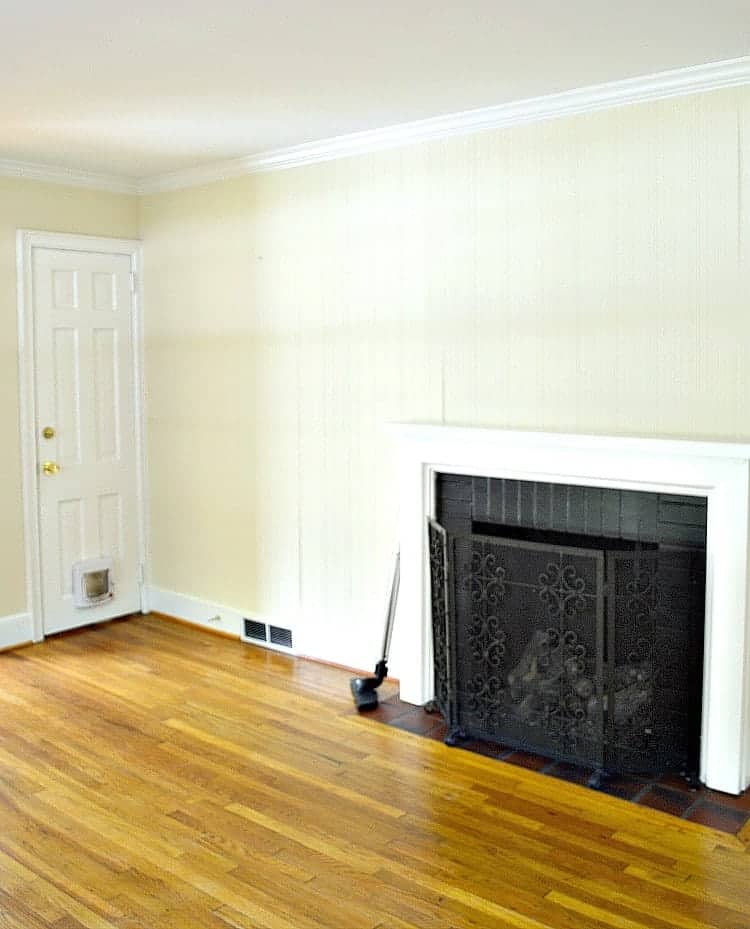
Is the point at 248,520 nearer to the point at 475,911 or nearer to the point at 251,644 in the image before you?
the point at 251,644

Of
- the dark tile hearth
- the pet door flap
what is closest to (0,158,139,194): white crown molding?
the pet door flap

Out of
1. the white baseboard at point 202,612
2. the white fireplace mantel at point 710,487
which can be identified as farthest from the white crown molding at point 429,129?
the white baseboard at point 202,612

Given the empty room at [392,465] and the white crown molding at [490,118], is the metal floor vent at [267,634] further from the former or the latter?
the white crown molding at [490,118]

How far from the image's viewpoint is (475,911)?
8.84ft

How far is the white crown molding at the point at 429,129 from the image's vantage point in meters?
3.35

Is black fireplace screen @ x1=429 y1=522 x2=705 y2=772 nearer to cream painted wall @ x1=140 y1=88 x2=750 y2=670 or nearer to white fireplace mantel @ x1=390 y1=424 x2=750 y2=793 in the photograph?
white fireplace mantel @ x1=390 y1=424 x2=750 y2=793

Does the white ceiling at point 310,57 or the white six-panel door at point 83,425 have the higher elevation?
the white ceiling at point 310,57

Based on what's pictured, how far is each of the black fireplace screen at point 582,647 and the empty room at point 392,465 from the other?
1 centimetres

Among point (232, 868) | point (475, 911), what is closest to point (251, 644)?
point (232, 868)

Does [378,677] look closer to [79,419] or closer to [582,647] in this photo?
[582,647]

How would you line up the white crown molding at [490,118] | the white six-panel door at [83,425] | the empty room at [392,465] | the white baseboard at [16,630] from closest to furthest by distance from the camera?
the empty room at [392,465] < the white crown molding at [490,118] < the white baseboard at [16,630] < the white six-panel door at [83,425]

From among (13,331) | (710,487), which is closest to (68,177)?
(13,331)

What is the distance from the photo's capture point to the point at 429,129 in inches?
162

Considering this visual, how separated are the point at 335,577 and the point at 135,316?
6.43ft
